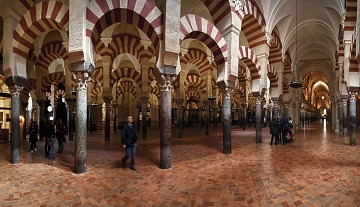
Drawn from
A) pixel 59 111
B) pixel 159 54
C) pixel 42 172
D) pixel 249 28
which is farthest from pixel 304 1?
pixel 59 111

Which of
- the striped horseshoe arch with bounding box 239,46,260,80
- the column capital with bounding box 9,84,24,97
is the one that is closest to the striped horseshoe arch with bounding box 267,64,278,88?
the striped horseshoe arch with bounding box 239,46,260,80

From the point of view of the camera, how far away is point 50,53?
9164 millimetres

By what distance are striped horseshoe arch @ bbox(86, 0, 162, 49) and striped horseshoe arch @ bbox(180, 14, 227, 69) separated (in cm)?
70

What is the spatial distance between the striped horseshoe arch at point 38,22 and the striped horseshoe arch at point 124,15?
547 mm

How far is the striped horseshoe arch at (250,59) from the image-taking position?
756cm

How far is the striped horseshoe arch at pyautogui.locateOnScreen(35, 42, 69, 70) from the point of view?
29.3ft

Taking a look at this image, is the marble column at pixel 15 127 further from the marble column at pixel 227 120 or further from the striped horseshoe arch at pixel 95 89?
the striped horseshoe arch at pixel 95 89

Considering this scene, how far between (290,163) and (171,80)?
3231 mm

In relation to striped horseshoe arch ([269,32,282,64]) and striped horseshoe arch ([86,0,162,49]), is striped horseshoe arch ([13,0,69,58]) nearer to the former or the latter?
striped horseshoe arch ([86,0,162,49])

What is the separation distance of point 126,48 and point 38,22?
183 inches

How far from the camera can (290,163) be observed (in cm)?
515

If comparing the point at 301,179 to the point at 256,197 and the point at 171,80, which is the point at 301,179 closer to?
the point at 256,197

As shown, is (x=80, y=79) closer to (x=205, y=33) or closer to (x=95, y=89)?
(x=205, y=33)

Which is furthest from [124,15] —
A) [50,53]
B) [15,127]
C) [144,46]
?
[50,53]
